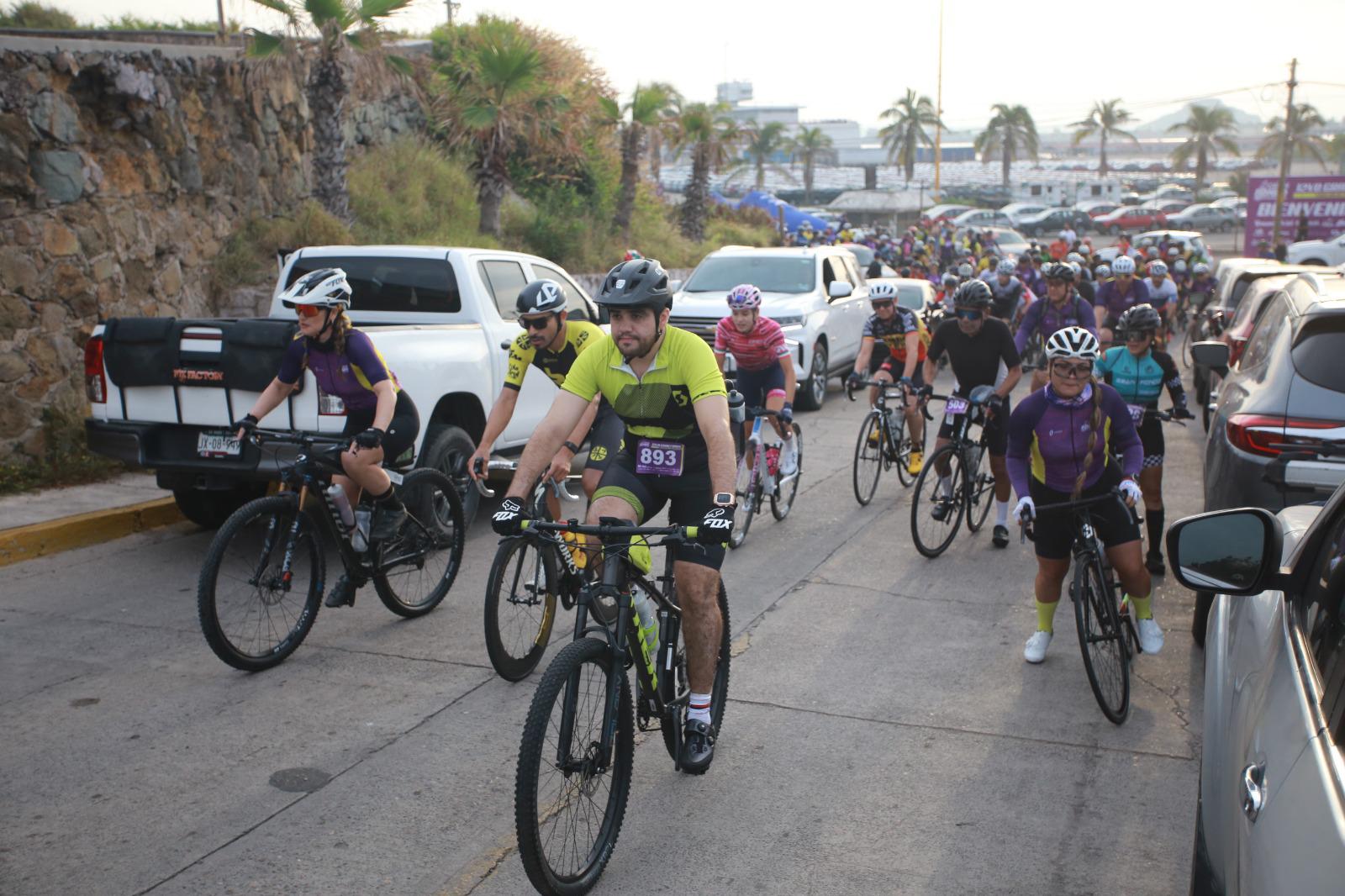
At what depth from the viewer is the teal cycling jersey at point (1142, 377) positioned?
8.45m

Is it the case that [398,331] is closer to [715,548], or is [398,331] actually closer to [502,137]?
[715,548]

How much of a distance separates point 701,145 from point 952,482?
73.3 feet

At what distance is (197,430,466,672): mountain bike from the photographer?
19.8ft

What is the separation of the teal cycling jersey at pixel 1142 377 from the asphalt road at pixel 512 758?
4.50 feet

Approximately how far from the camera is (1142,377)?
27.7 feet

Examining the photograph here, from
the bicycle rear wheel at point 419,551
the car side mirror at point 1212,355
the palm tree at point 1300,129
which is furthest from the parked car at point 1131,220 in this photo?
the bicycle rear wheel at point 419,551

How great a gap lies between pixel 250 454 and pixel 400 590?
1444 mm

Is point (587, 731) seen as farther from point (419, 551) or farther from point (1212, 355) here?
point (1212, 355)

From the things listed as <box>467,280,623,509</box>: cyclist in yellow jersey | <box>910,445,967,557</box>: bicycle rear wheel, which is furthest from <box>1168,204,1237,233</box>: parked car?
<box>467,280,623,509</box>: cyclist in yellow jersey

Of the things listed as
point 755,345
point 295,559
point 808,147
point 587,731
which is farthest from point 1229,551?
point 808,147

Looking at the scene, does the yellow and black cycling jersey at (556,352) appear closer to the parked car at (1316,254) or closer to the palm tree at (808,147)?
the parked car at (1316,254)

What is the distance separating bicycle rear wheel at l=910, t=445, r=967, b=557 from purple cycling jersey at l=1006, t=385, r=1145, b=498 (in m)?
2.35

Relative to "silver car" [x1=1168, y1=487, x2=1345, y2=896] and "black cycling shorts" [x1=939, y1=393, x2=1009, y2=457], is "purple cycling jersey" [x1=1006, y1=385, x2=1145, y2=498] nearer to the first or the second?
"silver car" [x1=1168, y1=487, x2=1345, y2=896]

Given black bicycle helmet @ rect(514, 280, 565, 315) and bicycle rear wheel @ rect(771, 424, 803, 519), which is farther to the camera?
bicycle rear wheel @ rect(771, 424, 803, 519)
